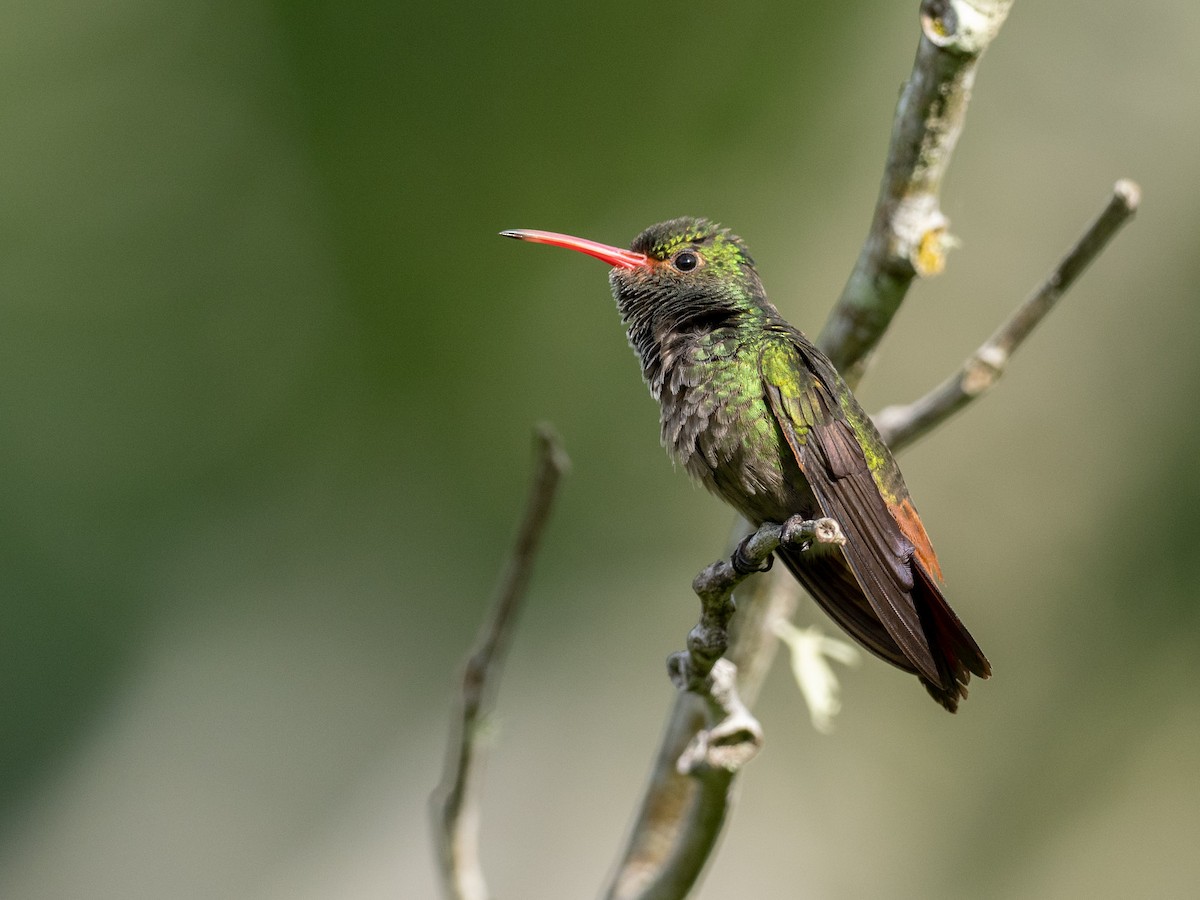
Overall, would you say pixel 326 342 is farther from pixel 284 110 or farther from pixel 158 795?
pixel 158 795

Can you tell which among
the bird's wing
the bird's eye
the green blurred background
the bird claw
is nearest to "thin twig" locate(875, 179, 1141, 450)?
the bird's wing

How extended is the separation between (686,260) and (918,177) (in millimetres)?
628

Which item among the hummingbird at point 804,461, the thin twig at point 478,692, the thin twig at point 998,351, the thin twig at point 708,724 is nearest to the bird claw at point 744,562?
the thin twig at point 708,724

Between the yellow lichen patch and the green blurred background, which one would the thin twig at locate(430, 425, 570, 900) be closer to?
the yellow lichen patch

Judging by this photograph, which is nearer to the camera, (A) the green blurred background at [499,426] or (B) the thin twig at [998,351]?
(B) the thin twig at [998,351]

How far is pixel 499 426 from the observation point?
692 centimetres

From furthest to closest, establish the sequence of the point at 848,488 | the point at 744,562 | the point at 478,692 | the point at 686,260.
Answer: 1. the point at 686,260
2. the point at 478,692
3. the point at 848,488
4. the point at 744,562

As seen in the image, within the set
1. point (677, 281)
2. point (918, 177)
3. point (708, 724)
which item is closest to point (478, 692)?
point (708, 724)

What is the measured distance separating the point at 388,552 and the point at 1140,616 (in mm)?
4423

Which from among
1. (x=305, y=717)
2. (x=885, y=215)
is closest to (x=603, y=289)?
(x=305, y=717)

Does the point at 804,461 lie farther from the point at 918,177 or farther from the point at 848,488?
the point at 918,177

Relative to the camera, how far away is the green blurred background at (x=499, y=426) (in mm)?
6402

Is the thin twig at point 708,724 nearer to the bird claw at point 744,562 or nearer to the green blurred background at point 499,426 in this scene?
the bird claw at point 744,562

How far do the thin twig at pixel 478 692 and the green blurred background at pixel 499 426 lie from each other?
3305 mm
